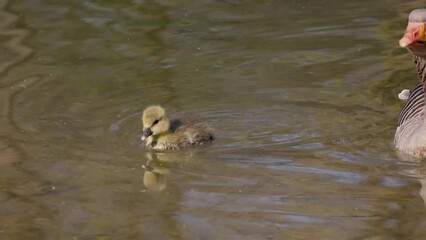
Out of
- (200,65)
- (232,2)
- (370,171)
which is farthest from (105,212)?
(232,2)

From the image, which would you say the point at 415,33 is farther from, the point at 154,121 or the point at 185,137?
the point at 154,121

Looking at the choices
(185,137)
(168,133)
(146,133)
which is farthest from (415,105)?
(146,133)

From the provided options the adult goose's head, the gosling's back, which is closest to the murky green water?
the gosling's back

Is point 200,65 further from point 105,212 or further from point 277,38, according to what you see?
point 105,212

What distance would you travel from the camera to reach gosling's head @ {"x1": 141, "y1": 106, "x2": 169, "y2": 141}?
8.67 m

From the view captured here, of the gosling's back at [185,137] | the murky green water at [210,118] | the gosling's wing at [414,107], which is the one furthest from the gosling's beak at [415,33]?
the gosling's back at [185,137]

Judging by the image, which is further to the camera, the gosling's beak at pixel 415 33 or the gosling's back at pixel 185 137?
the gosling's back at pixel 185 137

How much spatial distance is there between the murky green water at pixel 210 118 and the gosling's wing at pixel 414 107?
17 centimetres

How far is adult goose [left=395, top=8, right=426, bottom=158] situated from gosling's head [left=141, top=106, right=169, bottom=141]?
1758 millimetres

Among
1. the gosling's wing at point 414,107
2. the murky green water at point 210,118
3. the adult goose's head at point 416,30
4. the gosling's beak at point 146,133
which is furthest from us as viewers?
the gosling's wing at point 414,107

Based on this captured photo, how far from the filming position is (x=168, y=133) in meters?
8.80

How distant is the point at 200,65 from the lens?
11.0 meters

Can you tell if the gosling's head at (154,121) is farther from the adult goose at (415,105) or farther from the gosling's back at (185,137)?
the adult goose at (415,105)

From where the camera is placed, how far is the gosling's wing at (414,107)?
8859mm
